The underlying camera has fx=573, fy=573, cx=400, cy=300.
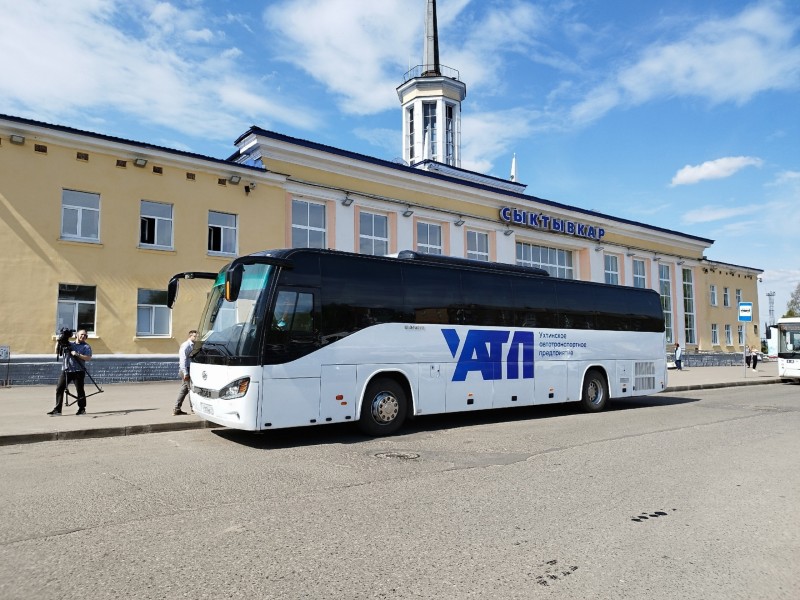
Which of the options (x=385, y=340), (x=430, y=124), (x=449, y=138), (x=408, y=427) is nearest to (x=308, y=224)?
(x=408, y=427)

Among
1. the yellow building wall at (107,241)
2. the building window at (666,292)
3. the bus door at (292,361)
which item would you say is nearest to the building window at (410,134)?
the building window at (666,292)

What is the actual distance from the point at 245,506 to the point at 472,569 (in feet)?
8.56

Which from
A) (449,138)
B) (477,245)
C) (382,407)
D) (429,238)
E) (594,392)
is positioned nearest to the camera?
(382,407)

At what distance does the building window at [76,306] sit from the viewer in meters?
19.1

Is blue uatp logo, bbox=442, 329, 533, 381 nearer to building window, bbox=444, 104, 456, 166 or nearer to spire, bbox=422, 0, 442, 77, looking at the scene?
building window, bbox=444, 104, 456, 166

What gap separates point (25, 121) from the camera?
60.0 feet

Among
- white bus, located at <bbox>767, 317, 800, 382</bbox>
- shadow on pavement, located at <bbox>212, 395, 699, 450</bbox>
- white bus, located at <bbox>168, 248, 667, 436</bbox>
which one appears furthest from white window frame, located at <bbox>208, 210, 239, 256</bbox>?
white bus, located at <bbox>767, 317, 800, 382</bbox>

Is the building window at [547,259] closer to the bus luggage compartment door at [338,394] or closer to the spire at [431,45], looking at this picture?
the spire at [431,45]

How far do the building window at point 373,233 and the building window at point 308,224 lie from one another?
6.26 ft

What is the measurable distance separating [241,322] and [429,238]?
66.4 ft

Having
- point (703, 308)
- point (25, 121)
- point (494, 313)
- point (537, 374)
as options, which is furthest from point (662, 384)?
point (703, 308)

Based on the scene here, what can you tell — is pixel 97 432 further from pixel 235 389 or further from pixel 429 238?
pixel 429 238

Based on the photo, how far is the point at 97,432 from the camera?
10.2 metres

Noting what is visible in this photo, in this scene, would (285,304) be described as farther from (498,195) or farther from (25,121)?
(498,195)
